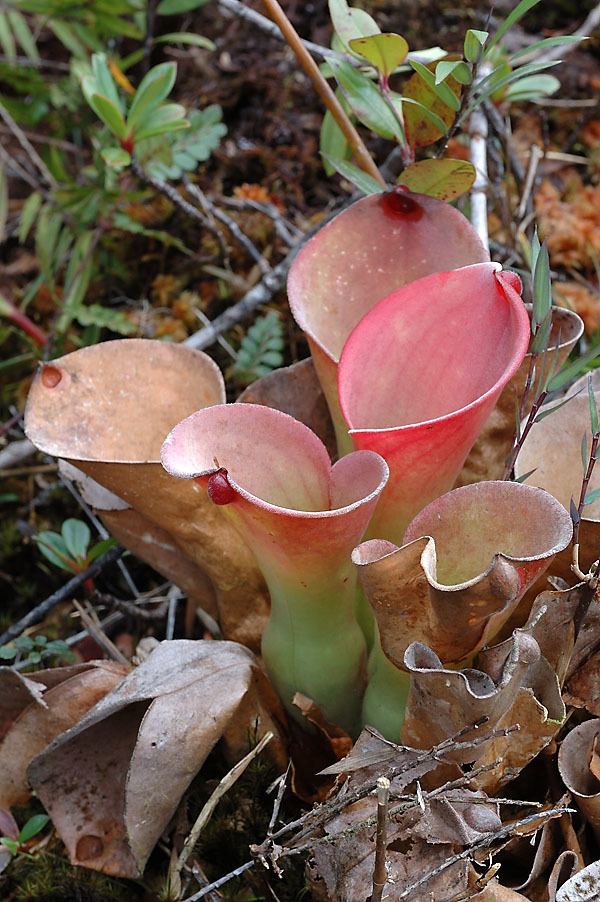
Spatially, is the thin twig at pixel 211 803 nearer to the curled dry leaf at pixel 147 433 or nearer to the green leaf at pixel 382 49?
the curled dry leaf at pixel 147 433

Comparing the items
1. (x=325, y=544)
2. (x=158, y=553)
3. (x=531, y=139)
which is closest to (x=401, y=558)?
(x=325, y=544)

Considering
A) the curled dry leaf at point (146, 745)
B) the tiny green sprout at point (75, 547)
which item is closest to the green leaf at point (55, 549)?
the tiny green sprout at point (75, 547)

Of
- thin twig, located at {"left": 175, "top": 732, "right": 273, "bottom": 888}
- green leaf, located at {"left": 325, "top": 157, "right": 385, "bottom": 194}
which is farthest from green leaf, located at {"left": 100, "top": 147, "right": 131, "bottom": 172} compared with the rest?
thin twig, located at {"left": 175, "top": 732, "right": 273, "bottom": 888}

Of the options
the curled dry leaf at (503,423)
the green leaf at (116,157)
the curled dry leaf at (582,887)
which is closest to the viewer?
the curled dry leaf at (582,887)

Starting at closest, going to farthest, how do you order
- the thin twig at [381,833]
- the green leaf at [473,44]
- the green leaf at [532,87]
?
the thin twig at [381,833], the green leaf at [473,44], the green leaf at [532,87]

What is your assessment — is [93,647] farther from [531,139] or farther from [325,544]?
[531,139]

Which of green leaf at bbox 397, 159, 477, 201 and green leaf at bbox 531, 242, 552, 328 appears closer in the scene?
green leaf at bbox 531, 242, 552, 328

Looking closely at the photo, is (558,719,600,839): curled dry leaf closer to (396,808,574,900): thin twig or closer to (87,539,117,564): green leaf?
(396,808,574,900): thin twig
